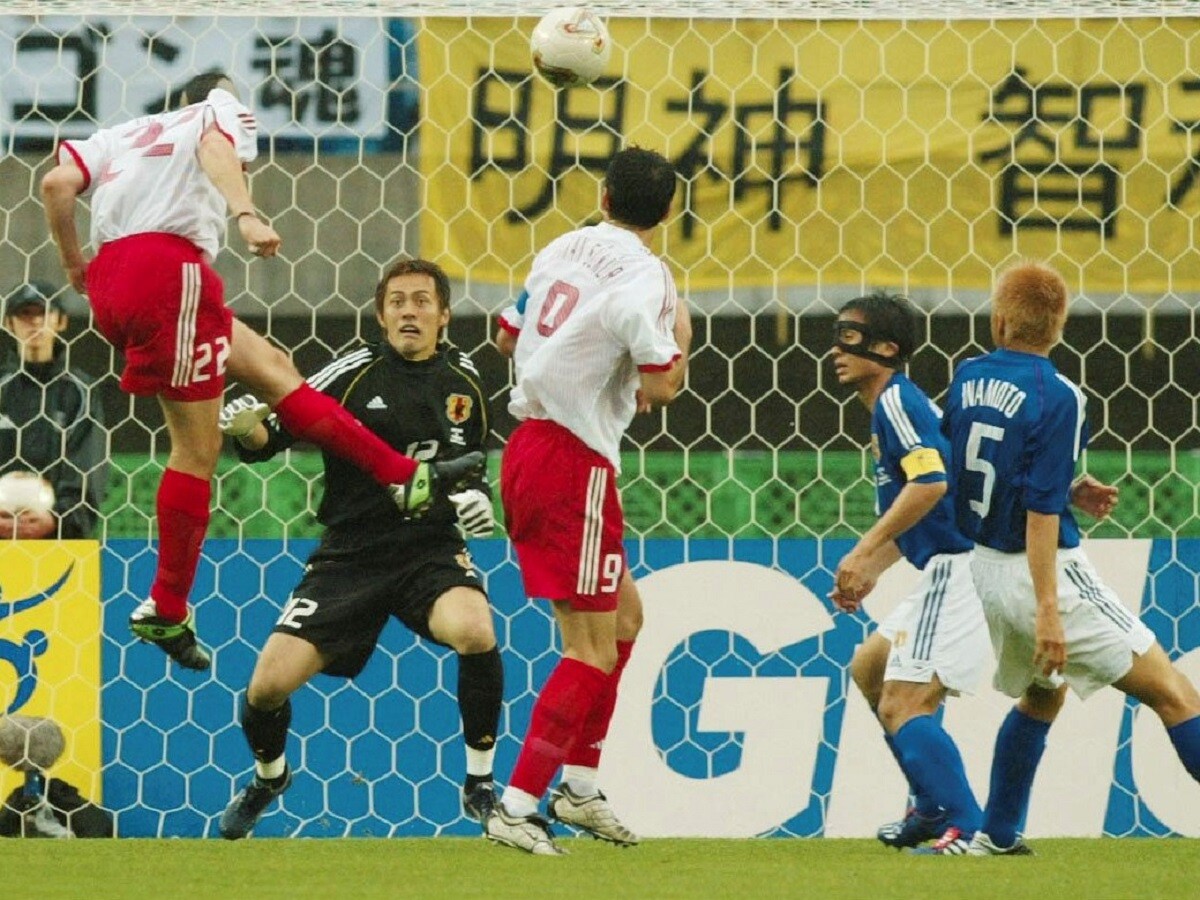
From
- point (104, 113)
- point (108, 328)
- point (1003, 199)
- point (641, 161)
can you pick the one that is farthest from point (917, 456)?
point (104, 113)

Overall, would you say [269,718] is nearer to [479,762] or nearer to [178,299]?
[479,762]

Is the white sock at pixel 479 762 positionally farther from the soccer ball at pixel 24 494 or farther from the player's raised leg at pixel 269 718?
the soccer ball at pixel 24 494

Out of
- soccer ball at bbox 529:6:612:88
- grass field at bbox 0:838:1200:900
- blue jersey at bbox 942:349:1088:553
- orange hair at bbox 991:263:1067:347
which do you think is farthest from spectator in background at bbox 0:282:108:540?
orange hair at bbox 991:263:1067:347

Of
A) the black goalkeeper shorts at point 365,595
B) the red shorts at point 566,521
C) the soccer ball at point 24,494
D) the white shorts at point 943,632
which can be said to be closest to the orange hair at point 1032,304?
the white shorts at point 943,632

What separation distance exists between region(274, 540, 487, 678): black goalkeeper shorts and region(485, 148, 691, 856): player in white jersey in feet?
2.49

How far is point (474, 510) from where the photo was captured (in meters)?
5.29

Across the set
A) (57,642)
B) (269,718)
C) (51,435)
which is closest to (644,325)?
(269,718)

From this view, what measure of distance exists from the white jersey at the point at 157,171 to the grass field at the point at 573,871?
147 centimetres

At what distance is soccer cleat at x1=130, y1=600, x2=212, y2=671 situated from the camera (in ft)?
16.9

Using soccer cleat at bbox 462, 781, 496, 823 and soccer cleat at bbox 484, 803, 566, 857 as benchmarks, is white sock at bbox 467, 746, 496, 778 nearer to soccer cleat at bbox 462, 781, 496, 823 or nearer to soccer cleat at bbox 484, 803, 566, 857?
soccer cleat at bbox 462, 781, 496, 823

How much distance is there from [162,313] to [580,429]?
1061mm

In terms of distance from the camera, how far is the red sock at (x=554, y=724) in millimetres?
4551

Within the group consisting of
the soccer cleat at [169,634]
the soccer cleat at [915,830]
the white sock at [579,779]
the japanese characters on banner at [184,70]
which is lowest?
the soccer cleat at [915,830]

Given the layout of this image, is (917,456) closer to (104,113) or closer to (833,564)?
(833,564)
